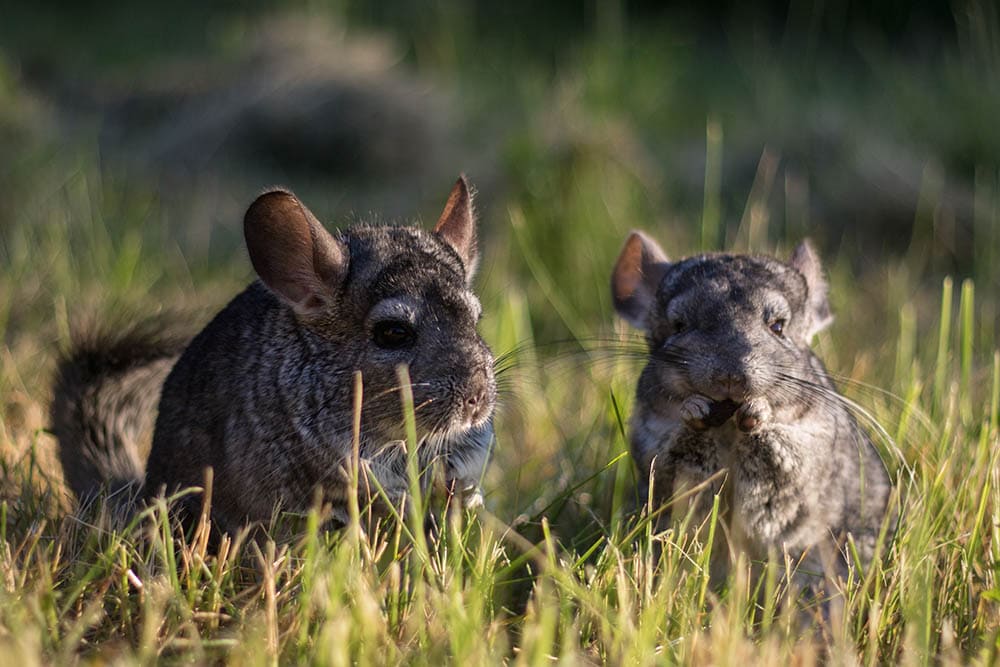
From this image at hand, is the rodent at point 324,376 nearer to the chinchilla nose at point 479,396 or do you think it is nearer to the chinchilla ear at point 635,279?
the chinchilla nose at point 479,396

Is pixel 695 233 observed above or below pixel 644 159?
below

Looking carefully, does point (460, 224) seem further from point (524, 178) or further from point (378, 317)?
point (524, 178)

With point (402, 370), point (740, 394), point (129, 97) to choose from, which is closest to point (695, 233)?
point (740, 394)

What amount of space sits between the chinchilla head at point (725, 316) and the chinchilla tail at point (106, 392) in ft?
5.88

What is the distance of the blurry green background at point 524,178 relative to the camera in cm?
551

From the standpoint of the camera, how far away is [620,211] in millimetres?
7039

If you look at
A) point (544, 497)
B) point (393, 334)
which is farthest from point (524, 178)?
point (393, 334)

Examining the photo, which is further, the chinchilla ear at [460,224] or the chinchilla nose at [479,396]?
the chinchilla ear at [460,224]

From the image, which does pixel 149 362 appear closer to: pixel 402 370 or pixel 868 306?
pixel 402 370

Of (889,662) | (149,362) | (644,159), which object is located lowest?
(889,662)

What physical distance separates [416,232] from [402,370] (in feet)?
2.57

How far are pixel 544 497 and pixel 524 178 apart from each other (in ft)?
10.0

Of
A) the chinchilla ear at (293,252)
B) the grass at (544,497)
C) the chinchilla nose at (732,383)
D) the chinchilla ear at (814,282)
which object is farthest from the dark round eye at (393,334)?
the chinchilla ear at (814,282)

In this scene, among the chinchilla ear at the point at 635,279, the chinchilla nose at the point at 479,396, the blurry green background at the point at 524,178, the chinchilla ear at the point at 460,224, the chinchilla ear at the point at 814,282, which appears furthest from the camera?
the blurry green background at the point at 524,178
